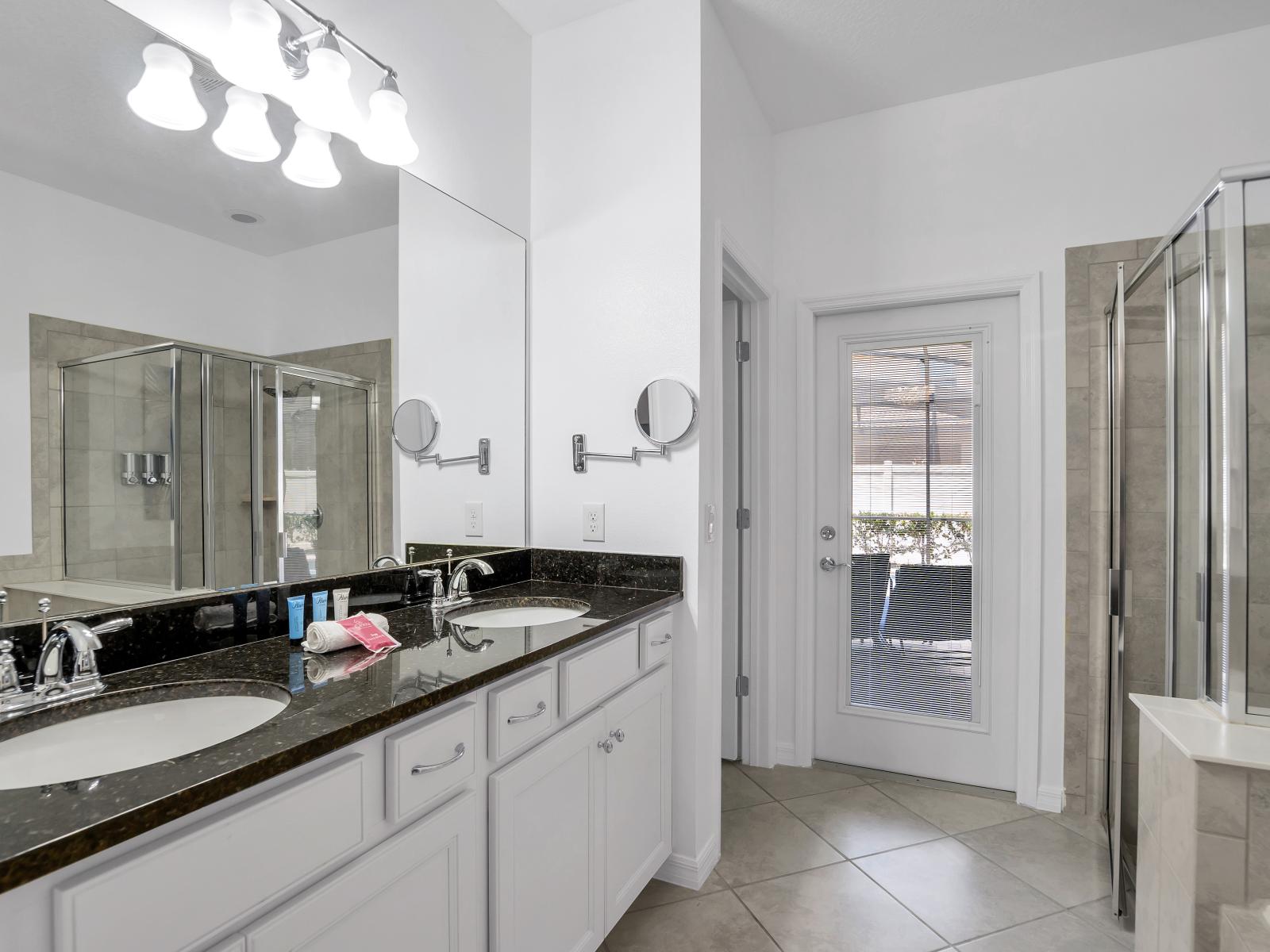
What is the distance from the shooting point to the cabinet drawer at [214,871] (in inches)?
25.7

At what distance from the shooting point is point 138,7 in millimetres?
1267

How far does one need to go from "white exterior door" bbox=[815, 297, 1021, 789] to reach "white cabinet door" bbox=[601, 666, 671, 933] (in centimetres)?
121

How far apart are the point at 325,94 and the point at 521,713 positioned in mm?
1443

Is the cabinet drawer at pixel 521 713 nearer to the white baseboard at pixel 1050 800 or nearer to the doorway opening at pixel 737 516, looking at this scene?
the doorway opening at pixel 737 516

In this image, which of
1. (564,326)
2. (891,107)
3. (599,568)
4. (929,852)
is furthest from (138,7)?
(929,852)

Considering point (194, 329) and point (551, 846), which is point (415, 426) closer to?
point (194, 329)

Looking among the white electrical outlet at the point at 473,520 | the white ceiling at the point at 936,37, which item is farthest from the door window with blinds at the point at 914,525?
the white electrical outlet at the point at 473,520

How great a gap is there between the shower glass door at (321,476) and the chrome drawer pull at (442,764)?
64 cm

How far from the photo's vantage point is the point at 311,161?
161 centimetres

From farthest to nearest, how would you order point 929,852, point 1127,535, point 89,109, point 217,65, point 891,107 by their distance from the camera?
point 891,107 < point 929,852 < point 1127,535 < point 217,65 < point 89,109

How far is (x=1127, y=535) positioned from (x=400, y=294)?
226 cm

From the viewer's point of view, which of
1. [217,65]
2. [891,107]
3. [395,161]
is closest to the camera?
[217,65]

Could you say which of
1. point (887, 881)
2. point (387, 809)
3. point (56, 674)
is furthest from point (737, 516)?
point (56, 674)

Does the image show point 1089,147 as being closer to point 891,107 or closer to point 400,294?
point 891,107
